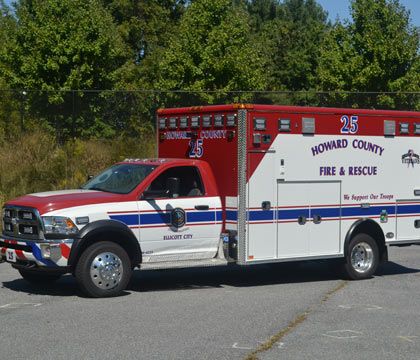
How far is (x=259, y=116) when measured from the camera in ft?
40.4

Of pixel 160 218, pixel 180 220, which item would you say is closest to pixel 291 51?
pixel 180 220

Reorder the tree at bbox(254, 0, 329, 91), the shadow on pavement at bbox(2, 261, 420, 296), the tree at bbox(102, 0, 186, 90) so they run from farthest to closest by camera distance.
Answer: the tree at bbox(254, 0, 329, 91)
the tree at bbox(102, 0, 186, 90)
the shadow on pavement at bbox(2, 261, 420, 296)

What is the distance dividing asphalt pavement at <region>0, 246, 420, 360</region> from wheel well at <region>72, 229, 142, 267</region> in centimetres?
55

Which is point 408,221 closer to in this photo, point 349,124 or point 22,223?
point 349,124

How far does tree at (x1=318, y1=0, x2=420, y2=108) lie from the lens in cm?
3394

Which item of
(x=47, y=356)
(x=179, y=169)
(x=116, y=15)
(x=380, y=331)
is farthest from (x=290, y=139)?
(x=116, y=15)

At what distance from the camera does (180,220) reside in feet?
39.2

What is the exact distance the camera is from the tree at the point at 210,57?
1305 inches

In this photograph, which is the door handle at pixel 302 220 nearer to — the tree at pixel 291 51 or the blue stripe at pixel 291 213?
the blue stripe at pixel 291 213

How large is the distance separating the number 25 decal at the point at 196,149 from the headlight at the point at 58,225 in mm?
2654

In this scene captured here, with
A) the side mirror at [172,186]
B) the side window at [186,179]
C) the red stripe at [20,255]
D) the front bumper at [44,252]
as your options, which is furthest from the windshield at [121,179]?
the red stripe at [20,255]

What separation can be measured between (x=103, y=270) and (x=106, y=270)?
41mm

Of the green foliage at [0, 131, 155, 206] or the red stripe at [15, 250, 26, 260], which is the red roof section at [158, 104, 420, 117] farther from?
the green foliage at [0, 131, 155, 206]

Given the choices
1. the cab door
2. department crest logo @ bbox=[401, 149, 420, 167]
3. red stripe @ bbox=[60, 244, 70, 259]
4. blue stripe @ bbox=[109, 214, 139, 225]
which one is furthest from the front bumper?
department crest logo @ bbox=[401, 149, 420, 167]
